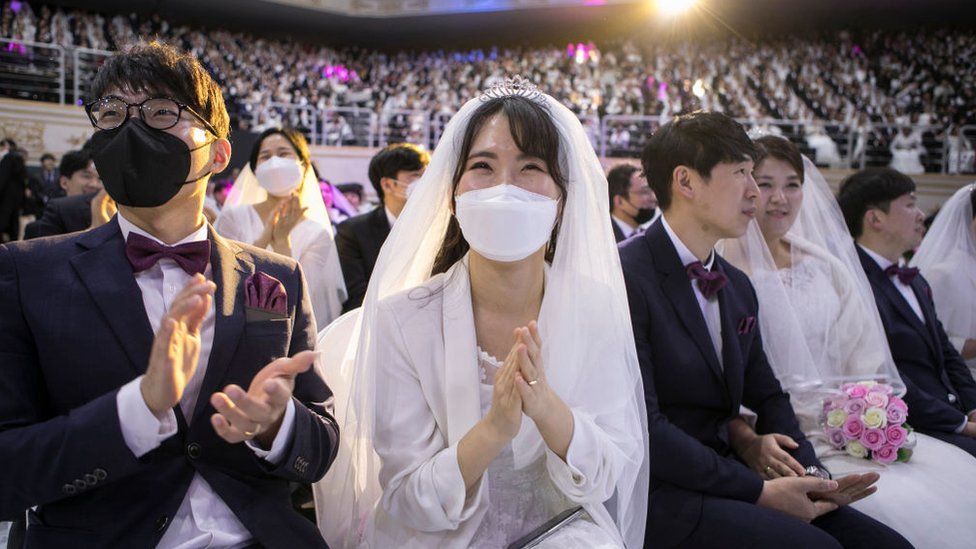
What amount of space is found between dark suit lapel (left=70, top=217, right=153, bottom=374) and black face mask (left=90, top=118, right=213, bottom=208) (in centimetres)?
13

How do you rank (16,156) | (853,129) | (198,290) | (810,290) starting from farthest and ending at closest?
(853,129)
(16,156)
(810,290)
(198,290)

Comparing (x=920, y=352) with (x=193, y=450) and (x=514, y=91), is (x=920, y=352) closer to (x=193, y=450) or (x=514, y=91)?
(x=514, y=91)

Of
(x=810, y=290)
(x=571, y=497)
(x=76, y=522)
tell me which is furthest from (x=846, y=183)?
(x=76, y=522)

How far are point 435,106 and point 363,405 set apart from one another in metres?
17.2

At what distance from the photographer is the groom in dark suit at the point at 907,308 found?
326 cm

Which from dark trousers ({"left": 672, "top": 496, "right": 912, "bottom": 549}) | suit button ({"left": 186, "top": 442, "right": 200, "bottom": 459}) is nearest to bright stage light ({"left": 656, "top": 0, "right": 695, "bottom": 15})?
dark trousers ({"left": 672, "top": 496, "right": 912, "bottom": 549})

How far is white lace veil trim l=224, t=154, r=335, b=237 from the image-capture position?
4.28 metres

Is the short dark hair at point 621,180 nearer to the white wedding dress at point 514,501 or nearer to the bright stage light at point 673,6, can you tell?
the white wedding dress at point 514,501

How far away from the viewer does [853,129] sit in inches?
547

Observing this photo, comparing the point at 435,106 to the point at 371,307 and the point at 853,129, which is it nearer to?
the point at 853,129

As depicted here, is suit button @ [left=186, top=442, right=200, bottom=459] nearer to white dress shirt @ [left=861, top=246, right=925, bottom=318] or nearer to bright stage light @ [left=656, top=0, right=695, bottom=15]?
white dress shirt @ [left=861, top=246, right=925, bottom=318]

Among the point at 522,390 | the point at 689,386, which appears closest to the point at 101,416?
the point at 522,390

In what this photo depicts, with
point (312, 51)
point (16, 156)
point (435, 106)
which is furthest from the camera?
point (312, 51)

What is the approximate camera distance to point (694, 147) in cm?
263
